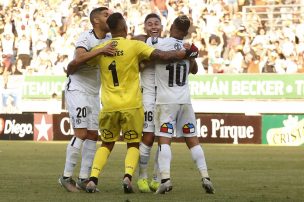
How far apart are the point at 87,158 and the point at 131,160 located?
0.89 meters

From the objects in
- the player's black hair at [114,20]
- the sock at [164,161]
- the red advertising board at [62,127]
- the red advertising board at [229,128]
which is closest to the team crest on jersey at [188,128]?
the sock at [164,161]

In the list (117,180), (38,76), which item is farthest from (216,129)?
(117,180)

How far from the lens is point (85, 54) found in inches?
476

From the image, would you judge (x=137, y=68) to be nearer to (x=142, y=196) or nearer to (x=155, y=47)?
(x=155, y=47)

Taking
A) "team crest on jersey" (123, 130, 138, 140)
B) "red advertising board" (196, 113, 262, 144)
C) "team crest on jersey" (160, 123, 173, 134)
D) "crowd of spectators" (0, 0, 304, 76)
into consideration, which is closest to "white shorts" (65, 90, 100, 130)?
"team crest on jersey" (123, 130, 138, 140)

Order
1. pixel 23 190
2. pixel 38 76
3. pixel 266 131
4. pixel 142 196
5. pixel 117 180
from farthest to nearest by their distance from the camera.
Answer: pixel 38 76 → pixel 266 131 → pixel 117 180 → pixel 23 190 → pixel 142 196

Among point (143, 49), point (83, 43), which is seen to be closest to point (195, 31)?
point (83, 43)

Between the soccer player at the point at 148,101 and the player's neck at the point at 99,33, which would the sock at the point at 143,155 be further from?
the player's neck at the point at 99,33

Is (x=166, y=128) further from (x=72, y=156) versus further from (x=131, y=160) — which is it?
(x=72, y=156)

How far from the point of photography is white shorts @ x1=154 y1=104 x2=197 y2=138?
12.1 meters

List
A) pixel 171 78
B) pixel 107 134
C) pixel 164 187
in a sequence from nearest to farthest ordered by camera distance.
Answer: pixel 164 187 → pixel 107 134 → pixel 171 78

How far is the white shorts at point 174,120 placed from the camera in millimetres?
12117

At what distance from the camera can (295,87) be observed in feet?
108

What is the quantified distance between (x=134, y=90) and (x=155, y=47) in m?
0.71
